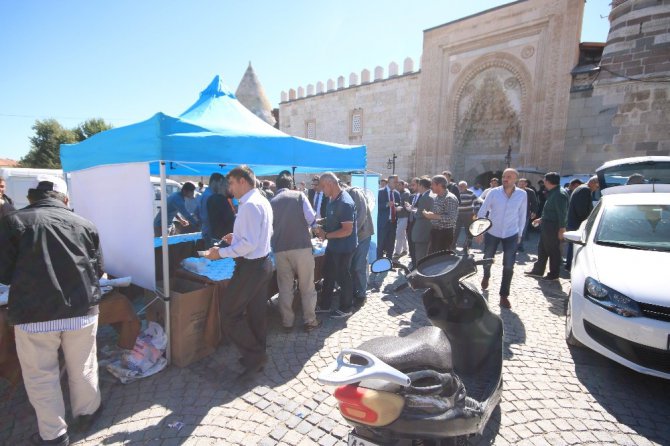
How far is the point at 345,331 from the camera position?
421 centimetres

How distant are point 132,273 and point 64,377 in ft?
3.76

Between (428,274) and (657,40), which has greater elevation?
(657,40)

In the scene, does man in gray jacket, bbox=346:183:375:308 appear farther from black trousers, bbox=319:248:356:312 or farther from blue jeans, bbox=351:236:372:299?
black trousers, bbox=319:248:356:312

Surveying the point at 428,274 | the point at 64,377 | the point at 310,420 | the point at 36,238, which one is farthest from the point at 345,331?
the point at 36,238

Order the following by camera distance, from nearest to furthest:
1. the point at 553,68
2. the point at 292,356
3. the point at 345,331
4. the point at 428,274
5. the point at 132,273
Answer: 1. the point at 428,274
2. the point at 292,356
3. the point at 132,273
4. the point at 345,331
5. the point at 553,68

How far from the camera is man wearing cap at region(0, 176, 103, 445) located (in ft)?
6.89

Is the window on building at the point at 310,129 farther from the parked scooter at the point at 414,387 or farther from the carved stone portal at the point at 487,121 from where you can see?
the parked scooter at the point at 414,387

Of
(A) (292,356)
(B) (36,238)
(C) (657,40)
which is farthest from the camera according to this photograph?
(C) (657,40)

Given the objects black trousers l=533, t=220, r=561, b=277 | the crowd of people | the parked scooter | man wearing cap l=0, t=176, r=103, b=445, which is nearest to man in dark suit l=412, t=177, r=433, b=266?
the crowd of people

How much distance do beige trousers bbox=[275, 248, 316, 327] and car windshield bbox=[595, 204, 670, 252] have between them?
3338 millimetres

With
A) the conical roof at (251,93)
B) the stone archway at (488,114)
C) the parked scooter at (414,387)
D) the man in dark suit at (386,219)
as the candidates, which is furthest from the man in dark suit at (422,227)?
the conical roof at (251,93)

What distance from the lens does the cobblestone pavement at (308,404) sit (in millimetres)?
2438

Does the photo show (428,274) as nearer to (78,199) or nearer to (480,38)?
(78,199)

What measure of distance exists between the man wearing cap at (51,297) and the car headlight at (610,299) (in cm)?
419
